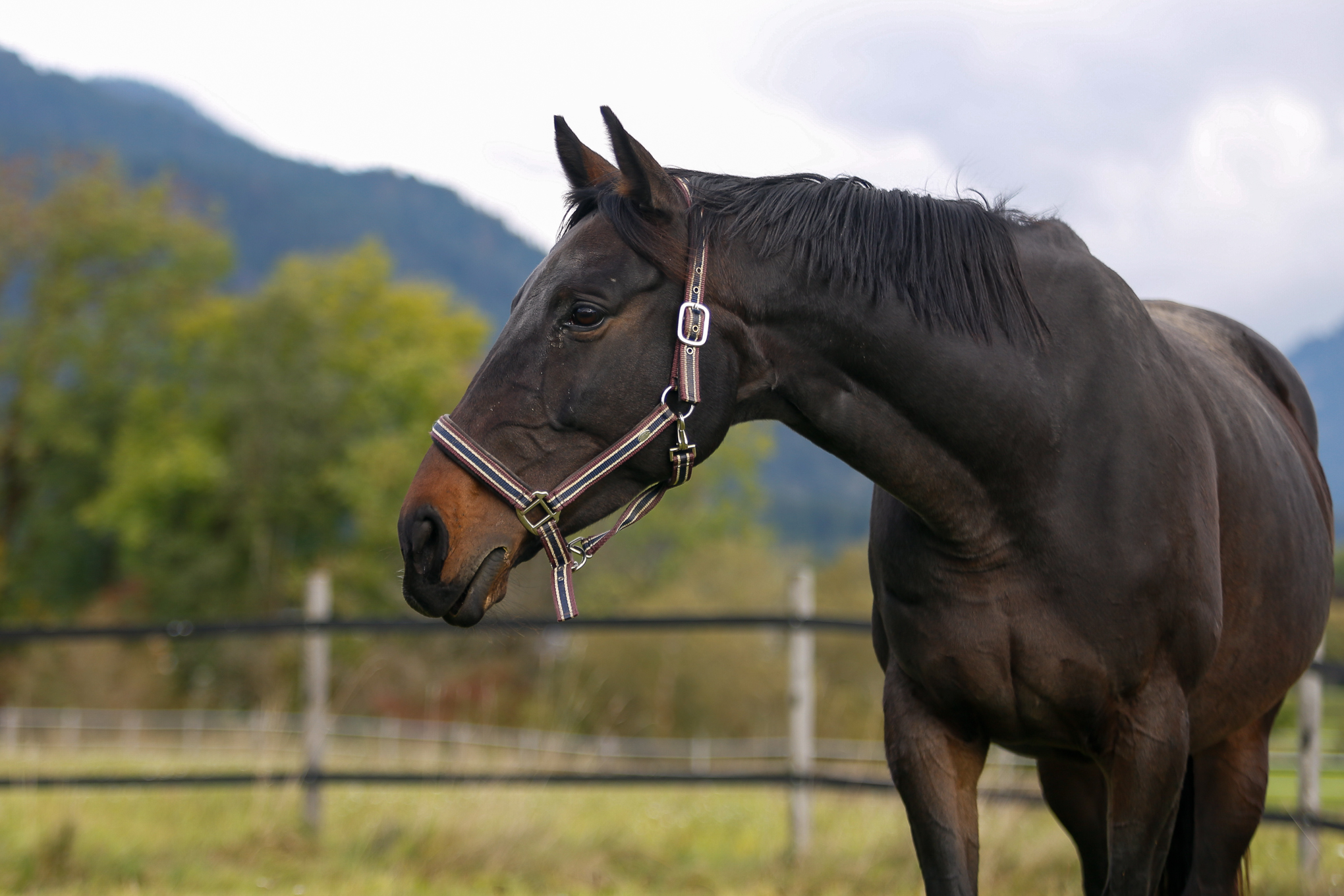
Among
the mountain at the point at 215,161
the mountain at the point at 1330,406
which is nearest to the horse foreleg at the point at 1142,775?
the mountain at the point at 1330,406

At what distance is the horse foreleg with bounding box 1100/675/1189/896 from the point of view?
2238 mm

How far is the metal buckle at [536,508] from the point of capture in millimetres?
1976

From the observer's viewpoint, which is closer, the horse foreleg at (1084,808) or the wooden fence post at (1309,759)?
the horse foreleg at (1084,808)

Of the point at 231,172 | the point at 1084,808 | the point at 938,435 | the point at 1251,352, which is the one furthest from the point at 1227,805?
the point at 231,172

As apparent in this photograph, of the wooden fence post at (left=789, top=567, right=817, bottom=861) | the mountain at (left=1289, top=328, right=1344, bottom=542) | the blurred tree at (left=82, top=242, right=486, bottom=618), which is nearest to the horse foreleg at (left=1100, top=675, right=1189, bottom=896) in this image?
the mountain at (left=1289, top=328, right=1344, bottom=542)

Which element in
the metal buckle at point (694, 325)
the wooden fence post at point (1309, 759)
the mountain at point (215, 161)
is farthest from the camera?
the mountain at point (215, 161)

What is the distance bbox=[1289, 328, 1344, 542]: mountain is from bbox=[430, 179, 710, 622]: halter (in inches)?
104

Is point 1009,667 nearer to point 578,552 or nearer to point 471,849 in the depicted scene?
point 578,552

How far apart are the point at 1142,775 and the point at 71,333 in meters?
31.3

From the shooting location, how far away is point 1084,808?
2.93m

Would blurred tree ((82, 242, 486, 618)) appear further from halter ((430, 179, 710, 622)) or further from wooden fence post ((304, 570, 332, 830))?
halter ((430, 179, 710, 622))

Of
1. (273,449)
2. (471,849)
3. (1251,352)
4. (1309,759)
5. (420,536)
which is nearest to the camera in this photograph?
(420,536)

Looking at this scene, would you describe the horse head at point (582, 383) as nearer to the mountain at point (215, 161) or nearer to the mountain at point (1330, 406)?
the mountain at point (1330, 406)

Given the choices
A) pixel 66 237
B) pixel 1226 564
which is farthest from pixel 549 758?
pixel 66 237
